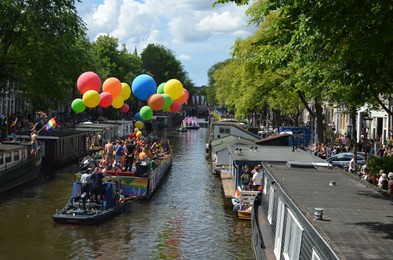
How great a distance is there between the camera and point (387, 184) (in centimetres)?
2384

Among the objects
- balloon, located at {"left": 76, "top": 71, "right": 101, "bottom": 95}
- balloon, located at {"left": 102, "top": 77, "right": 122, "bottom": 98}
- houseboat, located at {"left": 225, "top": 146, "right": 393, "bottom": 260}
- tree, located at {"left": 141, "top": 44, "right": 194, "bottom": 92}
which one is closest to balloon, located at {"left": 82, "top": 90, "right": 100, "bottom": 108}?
balloon, located at {"left": 76, "top": 71, "right": 101, "bottom": 95}

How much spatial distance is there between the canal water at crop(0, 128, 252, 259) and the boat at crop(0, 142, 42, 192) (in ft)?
1.86

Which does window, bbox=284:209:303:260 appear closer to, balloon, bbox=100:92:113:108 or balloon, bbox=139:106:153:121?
balloon, bbox=100:92:113:108

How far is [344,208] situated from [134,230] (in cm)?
1125

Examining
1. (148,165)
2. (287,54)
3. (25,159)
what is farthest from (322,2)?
(25,159)

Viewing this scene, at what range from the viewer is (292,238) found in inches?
534

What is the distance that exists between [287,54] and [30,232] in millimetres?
11456

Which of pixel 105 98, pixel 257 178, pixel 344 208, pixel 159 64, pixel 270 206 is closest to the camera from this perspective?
pixel 344 208

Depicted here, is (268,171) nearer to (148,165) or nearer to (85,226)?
(85,226)

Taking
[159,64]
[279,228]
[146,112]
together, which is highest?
[159,64]

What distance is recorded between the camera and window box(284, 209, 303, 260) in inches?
503

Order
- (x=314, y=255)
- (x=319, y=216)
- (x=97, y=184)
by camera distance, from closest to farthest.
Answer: (x=314, y=255)
(x=319, y=216)
(x=97, y=184)

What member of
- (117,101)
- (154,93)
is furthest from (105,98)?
(154,93)

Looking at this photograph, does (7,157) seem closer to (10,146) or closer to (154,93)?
(10,146)
